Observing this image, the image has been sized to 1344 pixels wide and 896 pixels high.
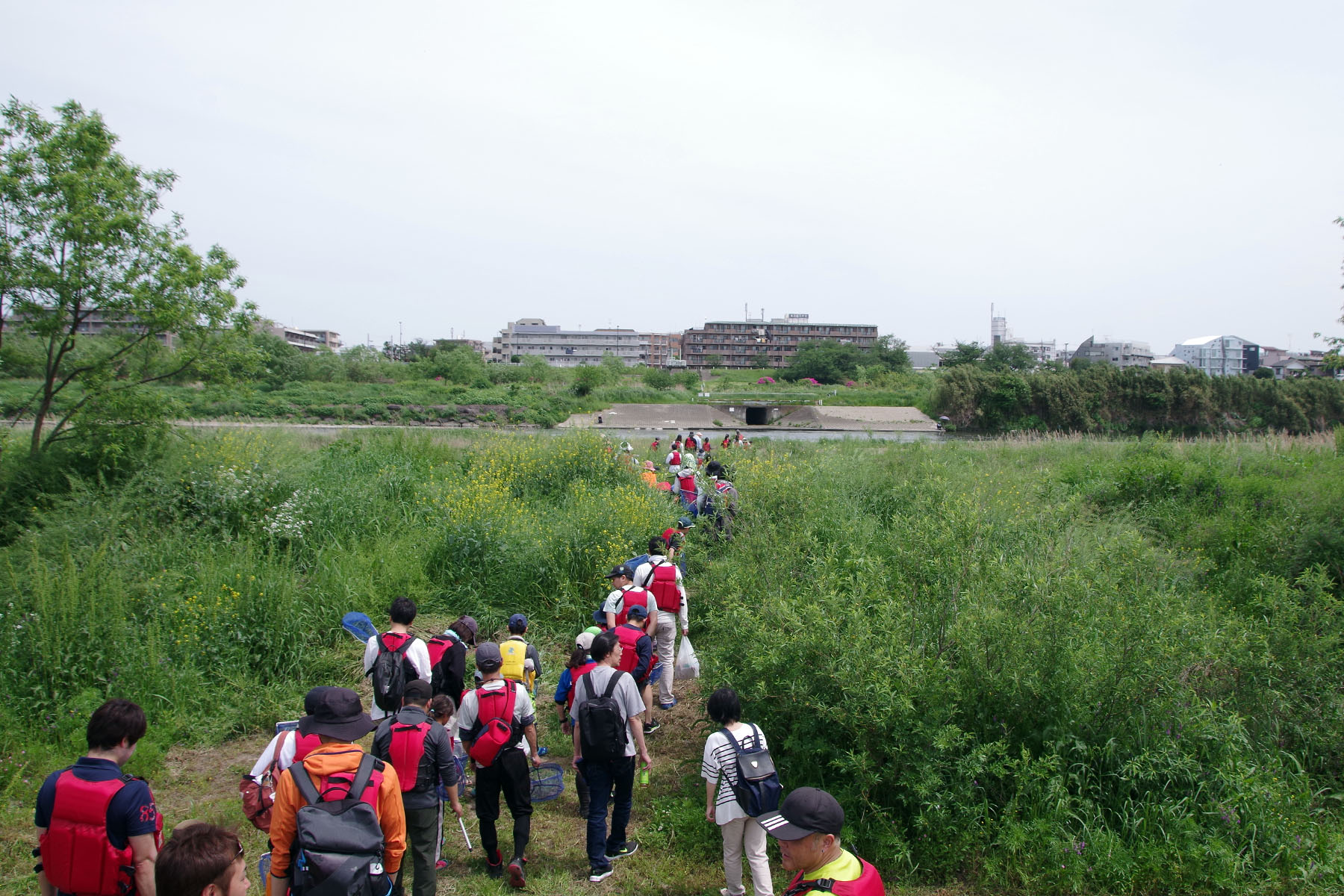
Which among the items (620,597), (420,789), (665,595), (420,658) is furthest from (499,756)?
(665,595)

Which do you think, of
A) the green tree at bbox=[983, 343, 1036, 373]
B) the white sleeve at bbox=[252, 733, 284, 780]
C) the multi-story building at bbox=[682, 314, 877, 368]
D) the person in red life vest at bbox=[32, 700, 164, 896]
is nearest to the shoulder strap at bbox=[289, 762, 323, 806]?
the person in red life vest at bbox=[32, 700, 164, 896]

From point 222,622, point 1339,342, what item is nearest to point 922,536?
point 222,622

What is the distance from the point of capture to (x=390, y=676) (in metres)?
4.55

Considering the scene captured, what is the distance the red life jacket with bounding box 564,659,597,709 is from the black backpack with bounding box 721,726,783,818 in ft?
3.72

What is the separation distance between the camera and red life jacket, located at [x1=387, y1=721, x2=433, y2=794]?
3662 mm

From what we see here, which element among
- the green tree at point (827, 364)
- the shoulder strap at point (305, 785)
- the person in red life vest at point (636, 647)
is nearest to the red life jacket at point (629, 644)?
the person in red life vest at point (636, 647)

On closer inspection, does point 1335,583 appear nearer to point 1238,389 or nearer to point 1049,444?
point 1049,444

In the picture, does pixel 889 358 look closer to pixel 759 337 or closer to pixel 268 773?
pixel 759 337

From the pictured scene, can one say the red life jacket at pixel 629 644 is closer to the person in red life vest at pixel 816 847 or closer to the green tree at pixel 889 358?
the person in red life vest at pixel 816 847

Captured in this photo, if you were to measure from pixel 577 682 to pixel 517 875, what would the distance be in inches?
44.8

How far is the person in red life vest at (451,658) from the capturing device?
5105 mm

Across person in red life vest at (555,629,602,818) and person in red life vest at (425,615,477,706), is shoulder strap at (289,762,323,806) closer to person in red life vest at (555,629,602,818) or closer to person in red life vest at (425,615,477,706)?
person in red life vest at (555,629,602,818)

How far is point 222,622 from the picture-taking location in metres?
7.39

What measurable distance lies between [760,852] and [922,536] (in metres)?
2.90
